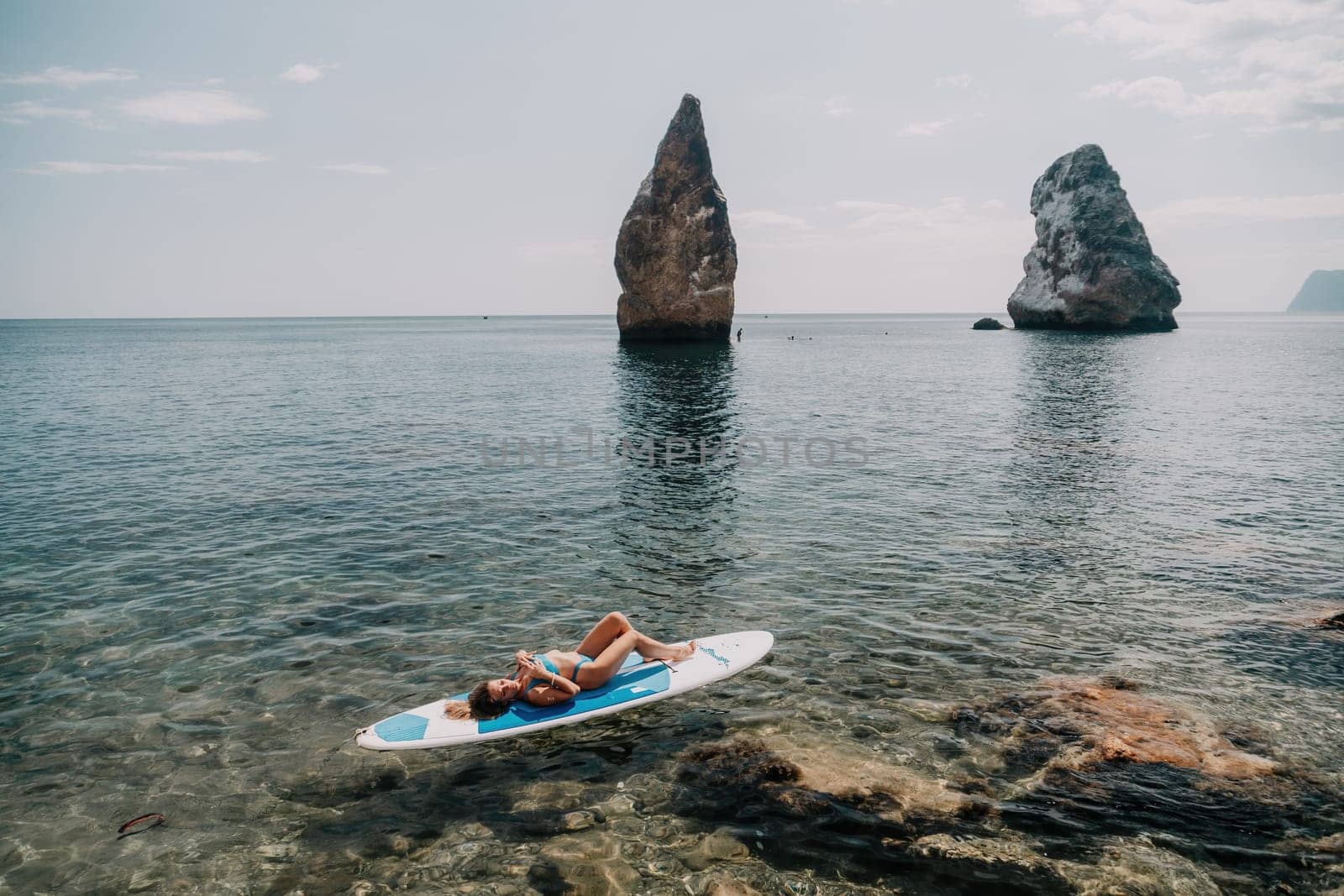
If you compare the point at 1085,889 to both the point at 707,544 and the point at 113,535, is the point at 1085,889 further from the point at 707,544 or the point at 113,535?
the point at 113,535

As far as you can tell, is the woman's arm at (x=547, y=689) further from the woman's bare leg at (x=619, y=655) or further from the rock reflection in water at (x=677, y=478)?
the rock reflection in water at (x=677, y=478)

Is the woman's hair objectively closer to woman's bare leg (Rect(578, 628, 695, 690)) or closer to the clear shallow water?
the clear shallow water

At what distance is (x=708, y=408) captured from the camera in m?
44.2

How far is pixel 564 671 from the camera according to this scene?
11023mm

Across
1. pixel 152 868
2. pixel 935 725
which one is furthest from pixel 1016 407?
pixel 152 868

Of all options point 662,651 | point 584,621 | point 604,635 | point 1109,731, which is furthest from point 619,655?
point 1109,731

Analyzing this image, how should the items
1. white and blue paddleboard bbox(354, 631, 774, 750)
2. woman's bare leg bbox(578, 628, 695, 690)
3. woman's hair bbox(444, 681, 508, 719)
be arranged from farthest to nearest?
woman's bare leg bbox(578, 628, 695, 690) → woman's hair bbox(444, 681, 508, 719) → white and blue paddleboard bbox(354, 631, 774, 750)

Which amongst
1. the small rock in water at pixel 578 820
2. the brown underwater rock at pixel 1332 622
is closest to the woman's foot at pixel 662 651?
the small rock in water at pixel 578 820

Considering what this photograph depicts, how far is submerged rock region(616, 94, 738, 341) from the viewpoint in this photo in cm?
8881

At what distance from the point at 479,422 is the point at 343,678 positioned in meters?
29.4

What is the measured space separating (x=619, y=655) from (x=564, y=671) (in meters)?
0.84

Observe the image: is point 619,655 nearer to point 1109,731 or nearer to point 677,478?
point 1109,731

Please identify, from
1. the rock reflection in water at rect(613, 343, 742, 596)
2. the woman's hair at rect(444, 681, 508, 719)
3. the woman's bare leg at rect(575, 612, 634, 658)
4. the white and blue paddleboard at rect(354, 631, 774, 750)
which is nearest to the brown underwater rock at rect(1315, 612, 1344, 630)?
the white and blue paddleboard at rect(354, 631, 774, 750)

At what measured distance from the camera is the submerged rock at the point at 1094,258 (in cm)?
11444
